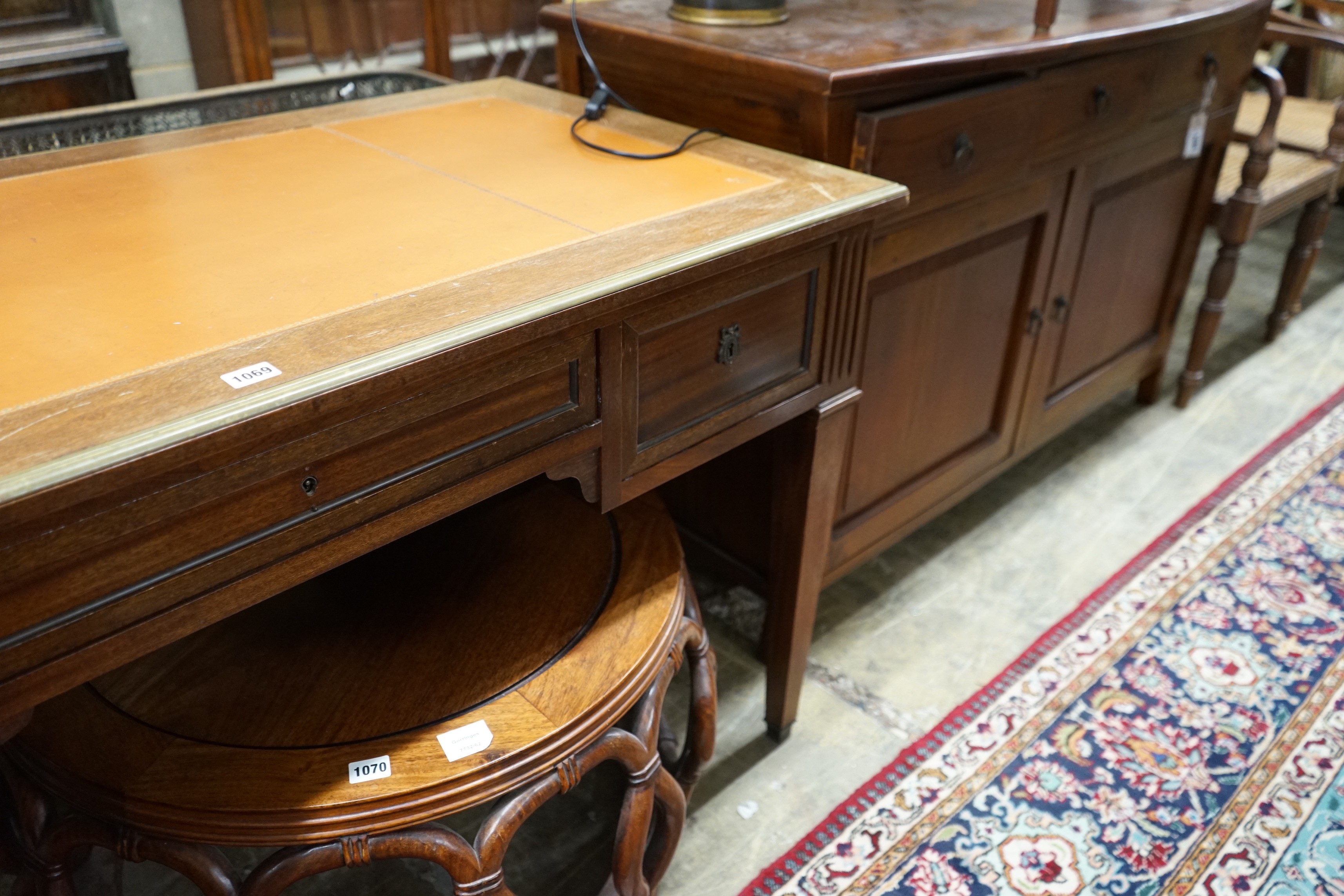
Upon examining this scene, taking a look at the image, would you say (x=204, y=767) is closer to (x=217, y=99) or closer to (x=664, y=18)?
(x=217, y=99)

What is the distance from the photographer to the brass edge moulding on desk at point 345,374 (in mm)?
591

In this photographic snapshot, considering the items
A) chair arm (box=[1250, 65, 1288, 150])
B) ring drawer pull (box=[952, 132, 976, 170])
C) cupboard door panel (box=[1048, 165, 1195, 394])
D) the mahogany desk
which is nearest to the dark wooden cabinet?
the mahogany desk

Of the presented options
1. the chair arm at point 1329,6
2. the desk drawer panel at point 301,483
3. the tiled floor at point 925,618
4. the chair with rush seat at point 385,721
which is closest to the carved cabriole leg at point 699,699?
the chair with rush seat at point 385,721

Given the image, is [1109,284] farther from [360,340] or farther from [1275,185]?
[360,340]

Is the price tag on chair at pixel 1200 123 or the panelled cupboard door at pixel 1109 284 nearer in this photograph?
the panelled cupboard door at pixel 1109 284

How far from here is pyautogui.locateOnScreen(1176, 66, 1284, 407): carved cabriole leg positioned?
81.3 inches

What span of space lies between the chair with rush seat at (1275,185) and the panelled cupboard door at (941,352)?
0.79 metres

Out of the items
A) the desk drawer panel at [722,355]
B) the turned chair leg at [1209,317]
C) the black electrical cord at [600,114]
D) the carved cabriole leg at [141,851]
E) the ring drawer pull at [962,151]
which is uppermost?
the black electrical cord at [600,114]

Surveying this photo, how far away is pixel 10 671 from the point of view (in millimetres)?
632

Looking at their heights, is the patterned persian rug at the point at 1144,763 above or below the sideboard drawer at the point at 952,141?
below

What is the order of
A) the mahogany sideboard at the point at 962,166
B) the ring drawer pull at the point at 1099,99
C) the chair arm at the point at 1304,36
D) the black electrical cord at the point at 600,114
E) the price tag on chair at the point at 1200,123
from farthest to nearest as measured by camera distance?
the chair arm at the point at 1304,36, the price tag on chair at the point at 1200,123, the ring drawer pull at the point at 1099,99, the mahogany sideboard at the point at 962,166, the black electrical cord at the point at 600,114

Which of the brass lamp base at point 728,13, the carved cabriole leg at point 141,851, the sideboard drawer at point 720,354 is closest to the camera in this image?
the carved cabriole leg at point 141,851

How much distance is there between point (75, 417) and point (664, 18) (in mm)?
1062

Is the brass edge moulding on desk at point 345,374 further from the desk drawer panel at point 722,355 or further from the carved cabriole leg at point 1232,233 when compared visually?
the carved cabriole leg at point 1232,233
